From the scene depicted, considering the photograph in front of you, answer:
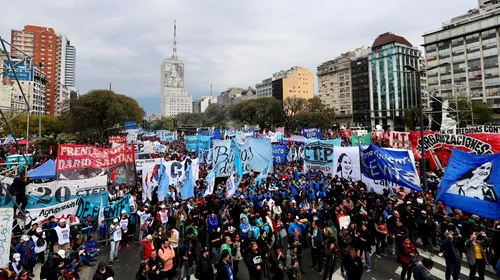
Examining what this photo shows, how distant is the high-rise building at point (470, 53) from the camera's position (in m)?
60.8

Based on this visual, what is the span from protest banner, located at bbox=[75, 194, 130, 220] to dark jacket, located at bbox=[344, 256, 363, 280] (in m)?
7.70

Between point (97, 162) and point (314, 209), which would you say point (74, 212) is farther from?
point (314, 209)

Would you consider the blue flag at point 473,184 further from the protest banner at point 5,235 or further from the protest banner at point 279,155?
the protest banner at point 279,155

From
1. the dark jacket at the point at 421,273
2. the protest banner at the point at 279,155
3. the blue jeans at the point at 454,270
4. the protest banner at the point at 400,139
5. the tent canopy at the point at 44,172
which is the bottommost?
the blue jeans at the point at 454,270

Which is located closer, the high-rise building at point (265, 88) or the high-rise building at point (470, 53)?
the high-rise building at point (470, 53)

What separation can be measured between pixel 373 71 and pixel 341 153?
8341 centimetres

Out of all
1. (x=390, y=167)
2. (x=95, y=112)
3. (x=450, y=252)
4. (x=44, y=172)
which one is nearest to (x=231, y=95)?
(x=95, y=112)

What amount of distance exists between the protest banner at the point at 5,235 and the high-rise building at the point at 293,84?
119349mm

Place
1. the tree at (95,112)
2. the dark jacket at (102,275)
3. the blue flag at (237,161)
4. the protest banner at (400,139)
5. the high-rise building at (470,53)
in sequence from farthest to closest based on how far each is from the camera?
the high-rise building at (470,53) → the tree at (95,112) → the protest banner at (400,139) → the blue flag at (237,161) → the dark jacket at (102,275)

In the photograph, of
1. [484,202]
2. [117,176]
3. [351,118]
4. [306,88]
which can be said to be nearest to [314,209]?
[484,202]

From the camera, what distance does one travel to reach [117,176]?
535 inches

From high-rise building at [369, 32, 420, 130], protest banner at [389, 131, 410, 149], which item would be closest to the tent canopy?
protest banner at [389, 131, 410, 149]

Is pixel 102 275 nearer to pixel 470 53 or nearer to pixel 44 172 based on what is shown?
pixel 44 172

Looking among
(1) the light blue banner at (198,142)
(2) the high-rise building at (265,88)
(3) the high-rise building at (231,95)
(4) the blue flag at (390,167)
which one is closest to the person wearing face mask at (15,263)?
(4) the blue flag at (390,167)
